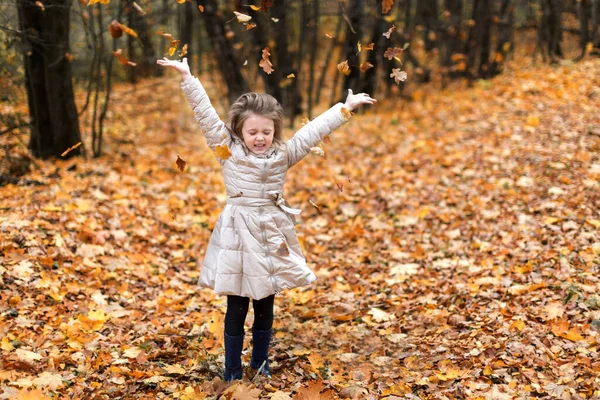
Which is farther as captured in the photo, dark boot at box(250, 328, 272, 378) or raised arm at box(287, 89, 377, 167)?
dark boot at box(250, 328, 272, 378)

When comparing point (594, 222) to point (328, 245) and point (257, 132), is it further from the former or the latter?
point (257, 132)

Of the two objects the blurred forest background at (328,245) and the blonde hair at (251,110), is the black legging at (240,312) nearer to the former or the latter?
the blurred forest background at (328,245)

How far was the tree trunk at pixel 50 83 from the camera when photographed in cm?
696

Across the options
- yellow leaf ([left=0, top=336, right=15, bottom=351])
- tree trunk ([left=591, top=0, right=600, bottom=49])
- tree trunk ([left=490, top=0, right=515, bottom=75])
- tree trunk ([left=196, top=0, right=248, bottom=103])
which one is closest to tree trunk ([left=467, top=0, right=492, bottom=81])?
tree trunk ([left=490, top=0, right=515, bottom=75])

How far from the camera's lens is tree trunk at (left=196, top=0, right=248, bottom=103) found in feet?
36.6

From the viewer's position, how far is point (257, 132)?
3.23 meters

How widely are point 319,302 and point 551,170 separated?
3.84 m

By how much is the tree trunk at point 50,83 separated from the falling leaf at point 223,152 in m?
4.87

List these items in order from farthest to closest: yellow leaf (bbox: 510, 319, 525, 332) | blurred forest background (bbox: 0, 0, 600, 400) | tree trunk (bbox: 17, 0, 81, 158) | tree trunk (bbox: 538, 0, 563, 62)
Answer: tree trunk (bbox: 538, 0, 563, 62) < tree trunk (bbox: 17, 0, 81, 158) < yellow leaf (bbox: 510, 319, 525, 332) < blurred forest background (bbox: 0, 0, 600, 400)

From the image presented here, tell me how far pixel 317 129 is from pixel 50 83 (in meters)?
5.21

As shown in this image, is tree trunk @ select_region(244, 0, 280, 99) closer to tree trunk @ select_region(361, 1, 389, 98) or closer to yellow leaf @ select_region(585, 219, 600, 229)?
tree trunk @ select_region(361, 1, 389, 98)

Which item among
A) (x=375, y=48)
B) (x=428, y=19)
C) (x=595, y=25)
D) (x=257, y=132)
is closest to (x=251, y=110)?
(x=257, y=132)

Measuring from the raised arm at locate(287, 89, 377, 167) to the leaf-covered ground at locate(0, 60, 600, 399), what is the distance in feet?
1.82

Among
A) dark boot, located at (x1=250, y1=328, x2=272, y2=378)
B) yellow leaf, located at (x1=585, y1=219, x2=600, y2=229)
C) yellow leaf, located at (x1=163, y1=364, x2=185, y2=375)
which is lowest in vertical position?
yellow leaf, located at (x1=163, y1=364, x2=185, y2=375)
